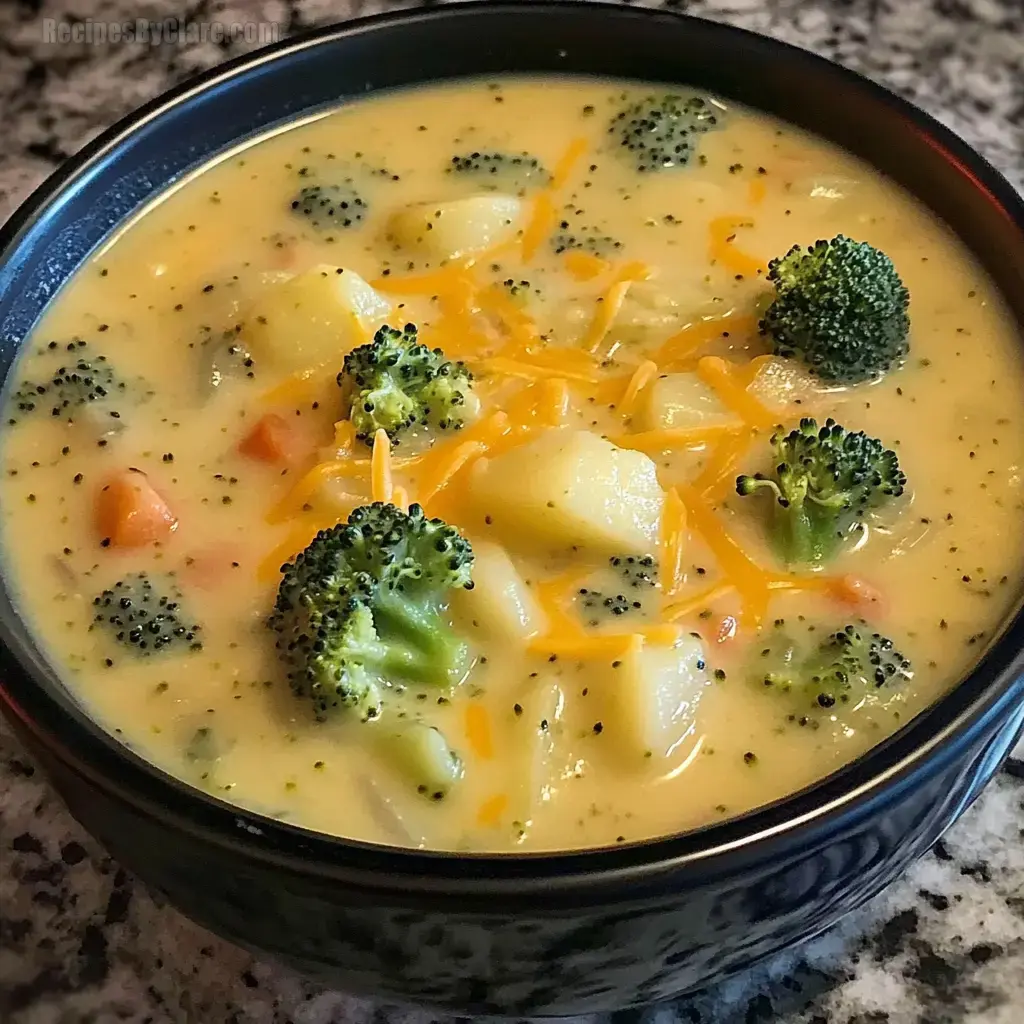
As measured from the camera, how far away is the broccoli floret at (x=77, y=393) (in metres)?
1.59

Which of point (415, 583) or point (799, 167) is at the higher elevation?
point (799, 167)

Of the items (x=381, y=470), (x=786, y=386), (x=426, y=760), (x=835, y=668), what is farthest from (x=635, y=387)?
(x=426, y=760)

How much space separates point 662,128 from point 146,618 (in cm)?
100

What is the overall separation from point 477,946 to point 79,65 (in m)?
2.02

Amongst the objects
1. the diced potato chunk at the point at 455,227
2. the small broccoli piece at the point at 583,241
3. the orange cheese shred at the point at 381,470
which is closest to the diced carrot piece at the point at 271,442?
the orange cheese shred at the point at 381,470

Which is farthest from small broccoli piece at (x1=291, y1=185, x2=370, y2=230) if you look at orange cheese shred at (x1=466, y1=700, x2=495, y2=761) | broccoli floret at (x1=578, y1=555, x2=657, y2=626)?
orange cheese shred at (x1=466, y1=700, x2=495, y2=761)

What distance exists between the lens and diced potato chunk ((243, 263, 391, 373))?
1611 mm

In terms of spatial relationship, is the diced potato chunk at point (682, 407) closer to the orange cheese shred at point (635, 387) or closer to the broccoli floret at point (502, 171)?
the orange cheese shred at point (635, 387)

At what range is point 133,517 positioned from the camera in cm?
145

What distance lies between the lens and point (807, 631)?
1329 mm

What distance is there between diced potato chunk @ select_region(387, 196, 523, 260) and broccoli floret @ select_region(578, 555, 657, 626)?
0.54 metres

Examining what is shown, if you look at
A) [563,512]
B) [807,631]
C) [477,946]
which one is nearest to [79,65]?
[563,512]

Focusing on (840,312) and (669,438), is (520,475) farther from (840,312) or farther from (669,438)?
(840,312)

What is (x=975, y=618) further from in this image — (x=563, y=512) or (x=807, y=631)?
(x=563, y=512)
